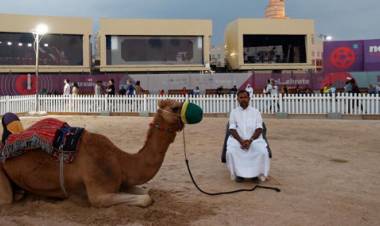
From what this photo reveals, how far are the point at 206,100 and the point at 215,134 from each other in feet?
22.7

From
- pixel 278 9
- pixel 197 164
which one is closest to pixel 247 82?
pixel 197 164

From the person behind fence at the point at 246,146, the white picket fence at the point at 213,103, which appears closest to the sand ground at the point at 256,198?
the person behind fence at the point at 246,146

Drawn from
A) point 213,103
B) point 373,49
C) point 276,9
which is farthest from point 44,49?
point 276,9

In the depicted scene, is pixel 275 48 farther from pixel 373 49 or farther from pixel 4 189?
pixel 4 189

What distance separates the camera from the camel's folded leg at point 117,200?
4.92 m

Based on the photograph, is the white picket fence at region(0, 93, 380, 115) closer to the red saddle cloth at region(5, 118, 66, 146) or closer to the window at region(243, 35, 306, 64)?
the red saddle cloth at region(5, 118, 66, 146)

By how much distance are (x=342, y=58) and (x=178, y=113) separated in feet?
96.2

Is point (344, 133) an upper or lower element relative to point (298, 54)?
lower

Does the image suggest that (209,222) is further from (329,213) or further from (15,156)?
(15,156)

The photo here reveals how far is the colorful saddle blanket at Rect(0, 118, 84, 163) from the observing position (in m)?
5.04

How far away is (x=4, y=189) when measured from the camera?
5258 millimetres

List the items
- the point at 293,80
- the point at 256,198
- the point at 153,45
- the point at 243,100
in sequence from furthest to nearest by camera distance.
Answer: 1. the point at 153,45
2. the point at 293,80
3. the point at 243,100
4. the point at 256,198

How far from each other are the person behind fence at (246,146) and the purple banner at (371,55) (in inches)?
1113

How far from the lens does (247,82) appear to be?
33375 mm
